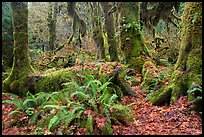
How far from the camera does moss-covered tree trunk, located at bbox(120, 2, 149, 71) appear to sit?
33.7 ft

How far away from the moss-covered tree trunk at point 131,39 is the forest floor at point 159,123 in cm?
352

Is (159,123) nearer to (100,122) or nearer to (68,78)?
(100,122)

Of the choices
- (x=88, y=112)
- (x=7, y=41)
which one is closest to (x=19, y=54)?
(x=7, y=41)

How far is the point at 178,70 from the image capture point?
6887 millimetres

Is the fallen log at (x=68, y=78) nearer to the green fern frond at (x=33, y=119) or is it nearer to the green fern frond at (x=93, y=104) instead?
the green fern frond at (x=33, y=119)

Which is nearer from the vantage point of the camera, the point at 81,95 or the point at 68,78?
the point at 81,95

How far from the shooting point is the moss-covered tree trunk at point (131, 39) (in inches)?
405

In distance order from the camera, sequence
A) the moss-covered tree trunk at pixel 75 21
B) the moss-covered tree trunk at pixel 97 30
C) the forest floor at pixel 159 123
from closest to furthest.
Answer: the forest floor at pixel 159 123, the moss-covered tree trunk at pixel 97 30, the moss-covered tree trunk at pixel 75 21

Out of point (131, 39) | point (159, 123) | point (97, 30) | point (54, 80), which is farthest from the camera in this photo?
point (97, 30)

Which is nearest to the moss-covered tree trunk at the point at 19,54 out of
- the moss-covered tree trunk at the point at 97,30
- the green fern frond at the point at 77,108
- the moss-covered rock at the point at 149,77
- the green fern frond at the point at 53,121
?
the green fern frond at the point at 53,121

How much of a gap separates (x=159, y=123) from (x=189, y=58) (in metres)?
2.08

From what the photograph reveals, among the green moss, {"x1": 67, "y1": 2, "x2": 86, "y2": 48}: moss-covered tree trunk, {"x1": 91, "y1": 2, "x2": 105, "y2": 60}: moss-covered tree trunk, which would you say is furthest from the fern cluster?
{"x1": 67, "y1": 2, "x2": 86, "y2": 48}: moss-covered tree trunk

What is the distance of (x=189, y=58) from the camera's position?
6496mm

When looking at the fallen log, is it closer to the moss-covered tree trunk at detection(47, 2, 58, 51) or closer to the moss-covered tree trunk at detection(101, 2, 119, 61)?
the moss-covered tree trunk at detection(101, 2, 119, 61)
